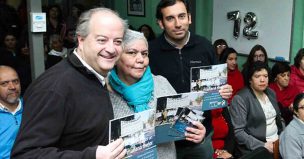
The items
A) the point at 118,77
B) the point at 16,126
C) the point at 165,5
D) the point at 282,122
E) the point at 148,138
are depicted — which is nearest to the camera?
the point at 148,138

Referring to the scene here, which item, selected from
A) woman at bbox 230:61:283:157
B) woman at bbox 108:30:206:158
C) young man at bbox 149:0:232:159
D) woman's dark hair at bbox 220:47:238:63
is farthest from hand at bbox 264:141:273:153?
woman at bbox 108:30:206:158

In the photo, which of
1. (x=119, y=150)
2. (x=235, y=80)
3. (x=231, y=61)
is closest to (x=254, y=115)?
(x=235, y=80)

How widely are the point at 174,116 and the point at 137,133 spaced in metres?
0.33

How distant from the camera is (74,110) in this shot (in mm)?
1266

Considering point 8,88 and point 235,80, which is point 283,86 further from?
point 8,88

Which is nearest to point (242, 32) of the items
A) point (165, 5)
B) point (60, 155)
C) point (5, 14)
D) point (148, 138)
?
point (165, 5)

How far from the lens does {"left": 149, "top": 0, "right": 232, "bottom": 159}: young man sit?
211cm

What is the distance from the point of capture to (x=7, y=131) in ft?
8.43

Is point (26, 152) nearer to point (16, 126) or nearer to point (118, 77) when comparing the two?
point (118, 77)

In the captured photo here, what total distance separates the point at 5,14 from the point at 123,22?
4.86m

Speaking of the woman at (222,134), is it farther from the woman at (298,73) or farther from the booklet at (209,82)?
the woman at (298,73)

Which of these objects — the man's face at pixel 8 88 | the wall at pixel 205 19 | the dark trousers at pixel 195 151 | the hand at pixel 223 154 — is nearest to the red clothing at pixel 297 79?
the wall at pixel 205 19

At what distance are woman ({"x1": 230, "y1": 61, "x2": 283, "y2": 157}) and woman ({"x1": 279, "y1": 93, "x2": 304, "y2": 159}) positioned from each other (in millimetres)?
204

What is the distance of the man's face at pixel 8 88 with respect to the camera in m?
2.72
